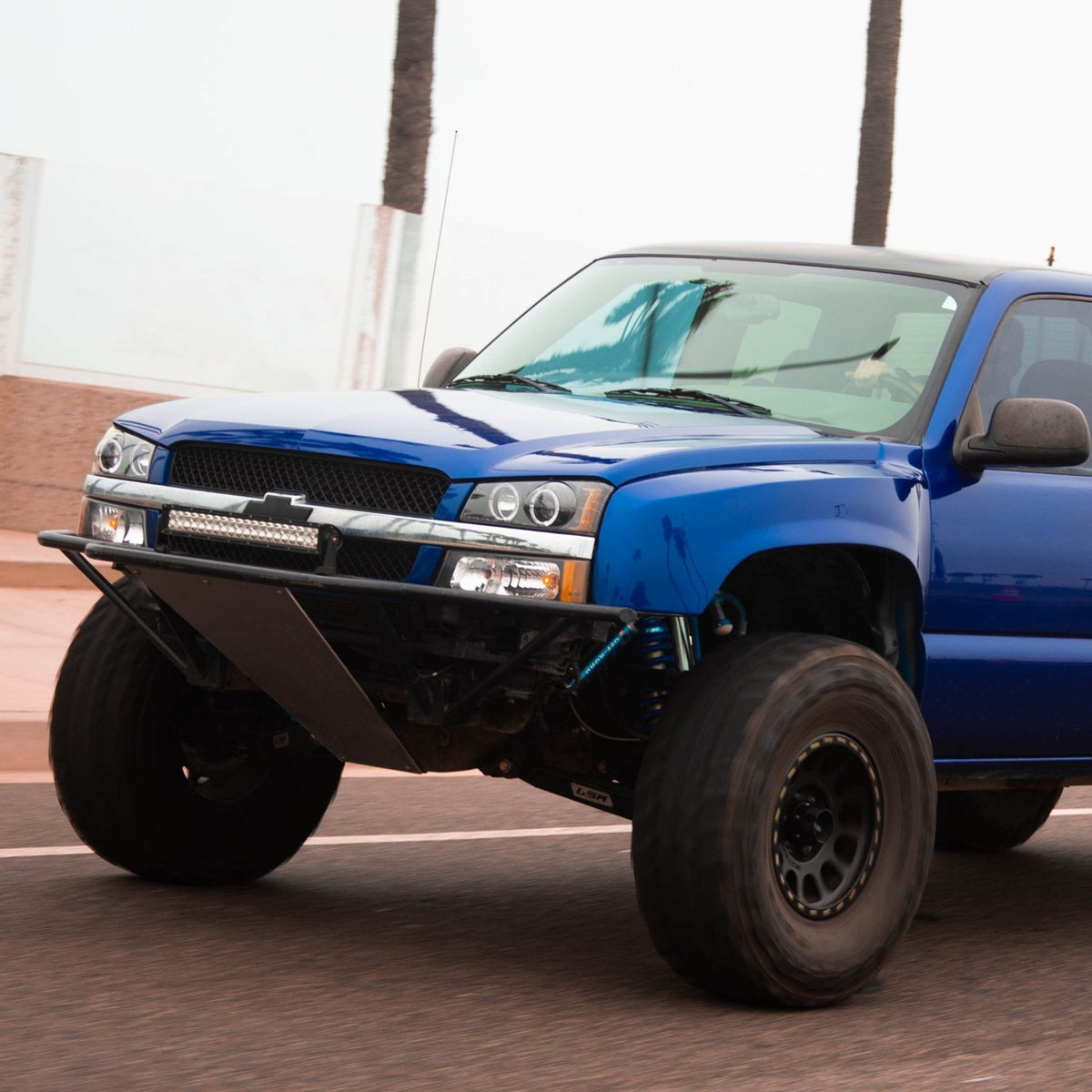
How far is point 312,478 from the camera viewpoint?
198 inches

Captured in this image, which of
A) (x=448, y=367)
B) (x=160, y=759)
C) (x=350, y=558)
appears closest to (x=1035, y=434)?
(x=350, y=558)

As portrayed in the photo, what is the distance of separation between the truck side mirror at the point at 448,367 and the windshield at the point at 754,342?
0.27 ft

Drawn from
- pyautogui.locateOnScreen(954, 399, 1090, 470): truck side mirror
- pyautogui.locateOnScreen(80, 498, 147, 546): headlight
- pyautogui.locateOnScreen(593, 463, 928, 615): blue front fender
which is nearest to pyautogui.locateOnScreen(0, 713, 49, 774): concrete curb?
pyautogui.locateOnScreen(80, 498, 147, 546): headlight

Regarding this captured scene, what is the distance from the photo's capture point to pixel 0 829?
6.94 meters

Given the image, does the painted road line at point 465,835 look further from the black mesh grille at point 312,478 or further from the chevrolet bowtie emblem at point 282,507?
the chevrolet bowtie emblem at point 282,507

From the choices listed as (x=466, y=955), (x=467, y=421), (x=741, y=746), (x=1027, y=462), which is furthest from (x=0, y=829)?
(x=1027, y=462)

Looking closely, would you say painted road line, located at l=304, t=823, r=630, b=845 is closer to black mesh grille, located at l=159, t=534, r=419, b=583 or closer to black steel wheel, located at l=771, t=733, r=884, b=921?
black mesh grille, located at l=159, t=534, r=419, b=583

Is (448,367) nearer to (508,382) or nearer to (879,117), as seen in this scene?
(508,382)

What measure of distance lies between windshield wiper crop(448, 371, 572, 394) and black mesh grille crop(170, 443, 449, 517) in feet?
3.74

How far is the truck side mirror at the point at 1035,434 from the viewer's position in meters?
5.47

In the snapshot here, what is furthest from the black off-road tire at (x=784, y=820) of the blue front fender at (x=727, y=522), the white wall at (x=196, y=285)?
the white wall at (x=196, y=285)

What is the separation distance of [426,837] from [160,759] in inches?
65.7

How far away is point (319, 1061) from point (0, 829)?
2948mm

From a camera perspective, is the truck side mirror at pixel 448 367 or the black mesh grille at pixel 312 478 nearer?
the black mesh grille at pixel 312 478
